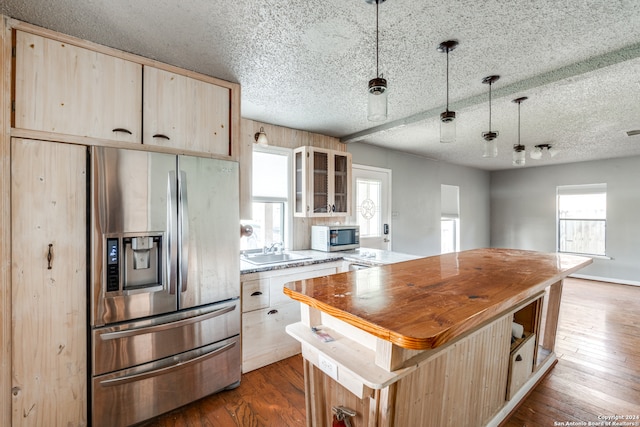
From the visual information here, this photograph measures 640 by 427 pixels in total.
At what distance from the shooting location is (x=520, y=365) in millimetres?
1961

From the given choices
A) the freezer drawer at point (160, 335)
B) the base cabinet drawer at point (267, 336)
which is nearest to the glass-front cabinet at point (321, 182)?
the base cabinet drawer at point (267, 336)

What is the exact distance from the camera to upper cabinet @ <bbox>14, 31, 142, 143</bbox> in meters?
1.55

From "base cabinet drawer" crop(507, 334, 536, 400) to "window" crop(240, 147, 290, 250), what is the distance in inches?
96.9

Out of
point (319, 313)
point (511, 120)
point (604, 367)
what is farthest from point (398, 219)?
point (319, 313)

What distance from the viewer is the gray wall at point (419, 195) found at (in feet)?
15.4

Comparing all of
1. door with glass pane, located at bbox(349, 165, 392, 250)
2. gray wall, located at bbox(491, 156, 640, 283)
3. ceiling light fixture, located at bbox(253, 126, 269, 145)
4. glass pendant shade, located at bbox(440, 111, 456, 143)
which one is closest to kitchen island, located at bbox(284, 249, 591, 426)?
glass pendant shade, located at bbox(440, 111, 456, 143)

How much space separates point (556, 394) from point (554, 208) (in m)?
5.46

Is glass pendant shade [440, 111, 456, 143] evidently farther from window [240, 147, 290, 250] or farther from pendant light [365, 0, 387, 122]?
window [240, 147, 290, 250]

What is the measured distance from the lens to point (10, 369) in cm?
152

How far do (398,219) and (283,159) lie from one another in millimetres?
2310

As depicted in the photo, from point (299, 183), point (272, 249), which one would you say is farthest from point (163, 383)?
point (299, 183)

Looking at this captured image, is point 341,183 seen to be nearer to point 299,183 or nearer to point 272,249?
point 299,183

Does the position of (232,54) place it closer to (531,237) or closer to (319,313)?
(319,313)

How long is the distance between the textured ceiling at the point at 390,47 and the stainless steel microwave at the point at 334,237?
1324 millimetres
